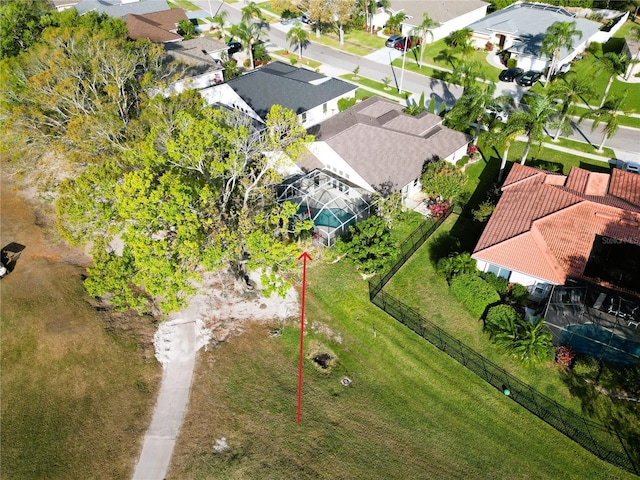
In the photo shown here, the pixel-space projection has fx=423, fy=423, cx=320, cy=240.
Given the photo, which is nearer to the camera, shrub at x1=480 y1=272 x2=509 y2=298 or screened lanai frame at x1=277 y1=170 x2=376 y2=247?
shrub at x1=480 y1=272 x2=509 y2=298

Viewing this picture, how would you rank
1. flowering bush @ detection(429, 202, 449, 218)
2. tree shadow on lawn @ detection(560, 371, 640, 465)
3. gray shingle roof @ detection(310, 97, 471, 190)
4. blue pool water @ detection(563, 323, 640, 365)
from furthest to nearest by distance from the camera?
gray shingle roof @ detection(310, 97, 471, 190) → flowering bush @ detection(429, 202, 449, 218) → blue pool water @ detection(563, 323, 640, 365) → tree shadow on lawn @ detection(560, 371, 640, 465)

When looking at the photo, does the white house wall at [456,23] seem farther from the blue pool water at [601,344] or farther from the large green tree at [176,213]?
the blue pool water at [601,344]

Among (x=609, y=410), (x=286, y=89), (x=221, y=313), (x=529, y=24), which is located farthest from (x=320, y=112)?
(x=609, y=410)

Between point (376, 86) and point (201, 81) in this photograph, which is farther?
point (376, 86)

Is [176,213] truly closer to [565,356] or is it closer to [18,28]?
[565,356]

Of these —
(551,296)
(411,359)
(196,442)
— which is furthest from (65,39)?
(551,296)

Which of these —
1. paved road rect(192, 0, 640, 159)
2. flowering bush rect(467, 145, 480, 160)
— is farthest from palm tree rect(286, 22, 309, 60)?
flowering bush rect(467, 145, 480, 160)

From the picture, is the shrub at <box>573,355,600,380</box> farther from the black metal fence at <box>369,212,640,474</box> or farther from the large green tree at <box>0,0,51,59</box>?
the large green tree at <box>0,0,51,59</box>
